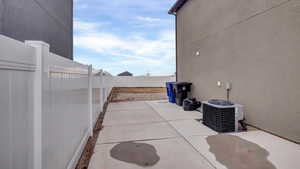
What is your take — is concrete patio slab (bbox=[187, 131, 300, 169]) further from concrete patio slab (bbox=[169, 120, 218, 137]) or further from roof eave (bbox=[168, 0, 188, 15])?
roof eave (bbox=[168, 0, 188, 15])

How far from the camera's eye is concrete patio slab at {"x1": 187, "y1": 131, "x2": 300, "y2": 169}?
191 cm

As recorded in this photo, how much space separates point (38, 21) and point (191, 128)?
4117mm

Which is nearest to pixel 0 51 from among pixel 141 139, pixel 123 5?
pixel 141 139

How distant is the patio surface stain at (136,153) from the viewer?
2.01m

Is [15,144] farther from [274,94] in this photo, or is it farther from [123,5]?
[123,5]

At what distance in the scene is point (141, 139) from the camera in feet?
8.96

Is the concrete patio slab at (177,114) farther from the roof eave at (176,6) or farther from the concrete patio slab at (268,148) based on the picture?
the roof eave at (176,6)

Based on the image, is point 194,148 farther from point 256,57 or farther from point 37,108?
point 256,57

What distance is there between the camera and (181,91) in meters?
6.09

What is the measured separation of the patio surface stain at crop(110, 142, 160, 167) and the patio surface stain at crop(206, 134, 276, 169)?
0.86 meters

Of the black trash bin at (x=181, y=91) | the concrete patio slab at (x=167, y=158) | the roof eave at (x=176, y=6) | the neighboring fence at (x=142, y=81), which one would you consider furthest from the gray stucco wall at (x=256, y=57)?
the neighboring fence at (x=142, y=81)

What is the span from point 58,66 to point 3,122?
2.30 feet

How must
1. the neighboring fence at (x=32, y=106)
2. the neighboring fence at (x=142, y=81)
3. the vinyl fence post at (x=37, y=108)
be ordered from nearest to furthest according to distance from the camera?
1. the neighboring fence at (x=32, y=106)
2. the vinyl fence post at (x=37, y=108)
3. the neighboring fence at (x=142, y=81)

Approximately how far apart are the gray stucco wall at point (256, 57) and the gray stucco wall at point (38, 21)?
4.51 meters
